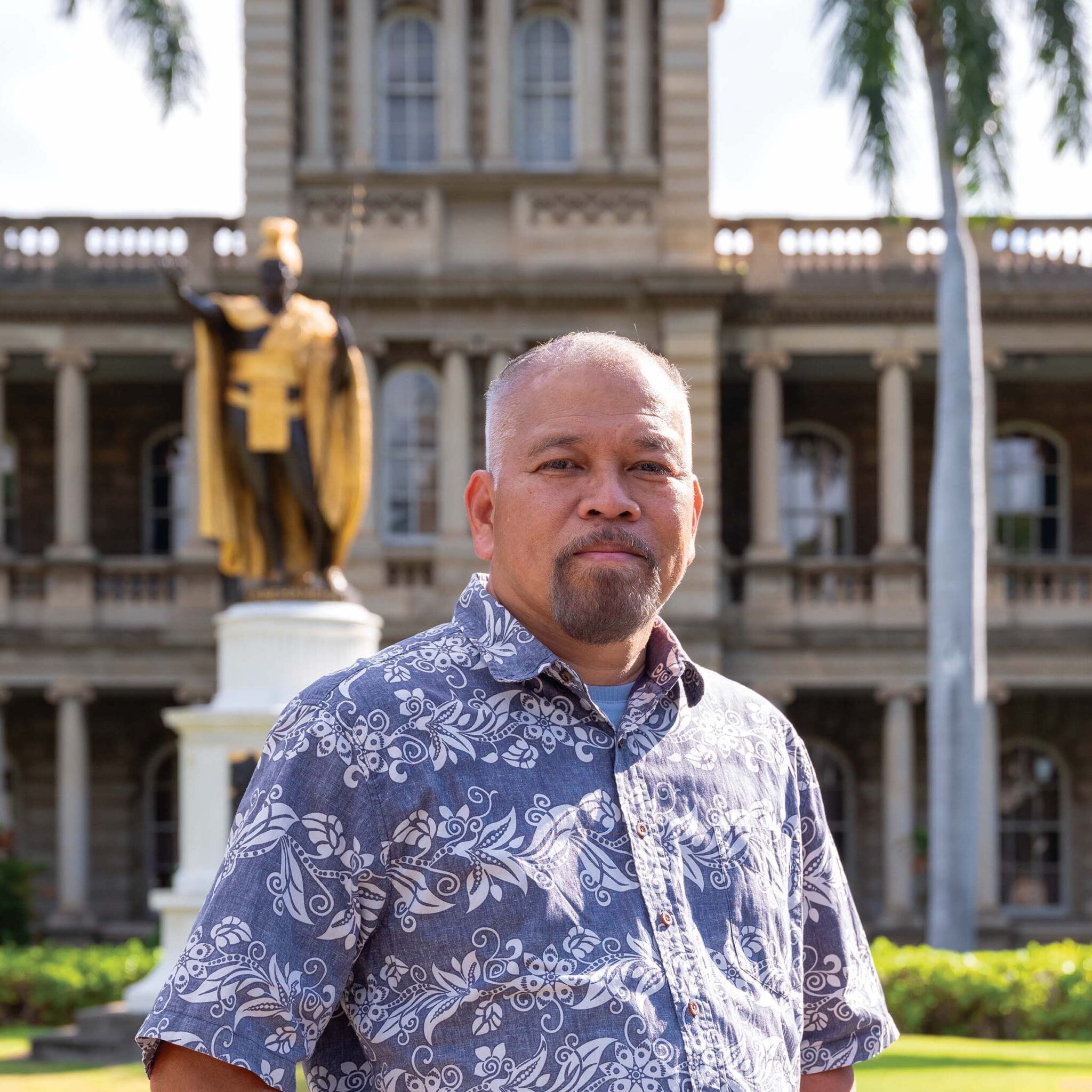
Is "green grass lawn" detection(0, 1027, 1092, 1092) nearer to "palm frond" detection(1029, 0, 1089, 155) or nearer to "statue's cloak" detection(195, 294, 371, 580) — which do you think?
"statue's cloak" detection(195, 294, 371, 580)

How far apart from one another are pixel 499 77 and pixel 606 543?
21915mm

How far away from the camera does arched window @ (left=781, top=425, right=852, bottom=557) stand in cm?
2472

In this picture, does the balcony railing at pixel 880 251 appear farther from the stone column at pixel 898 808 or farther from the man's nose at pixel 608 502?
the man's nose at pixel 608 502

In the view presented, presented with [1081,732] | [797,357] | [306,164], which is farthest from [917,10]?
[1081,732]

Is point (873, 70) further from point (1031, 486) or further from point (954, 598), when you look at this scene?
Answer: point (1031, 486)

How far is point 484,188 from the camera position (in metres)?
22.9

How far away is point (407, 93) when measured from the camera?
23750 millimetres

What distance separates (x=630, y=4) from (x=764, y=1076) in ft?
74.1

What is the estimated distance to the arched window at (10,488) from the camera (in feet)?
81.5

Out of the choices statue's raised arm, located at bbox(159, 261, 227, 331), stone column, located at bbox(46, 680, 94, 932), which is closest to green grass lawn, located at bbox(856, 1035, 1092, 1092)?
statue's raised arm, located at bbox(159, 261, 227, 331)

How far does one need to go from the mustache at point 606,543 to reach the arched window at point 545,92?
856 inches

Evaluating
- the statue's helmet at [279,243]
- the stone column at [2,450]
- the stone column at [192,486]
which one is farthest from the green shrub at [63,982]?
the stone column at [2,450]

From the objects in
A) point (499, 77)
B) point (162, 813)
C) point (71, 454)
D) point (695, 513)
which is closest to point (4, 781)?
point (162, 813)

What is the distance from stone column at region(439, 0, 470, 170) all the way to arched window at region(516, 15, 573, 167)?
0.79 meters
